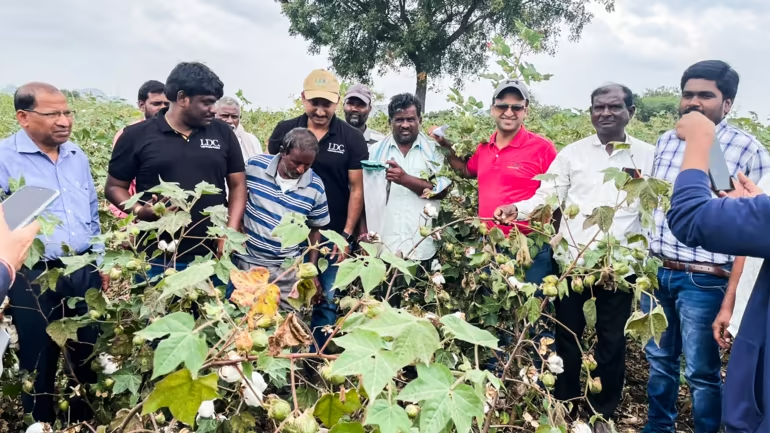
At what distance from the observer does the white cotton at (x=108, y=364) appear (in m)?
1.62

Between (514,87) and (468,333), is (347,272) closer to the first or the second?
(468,333)

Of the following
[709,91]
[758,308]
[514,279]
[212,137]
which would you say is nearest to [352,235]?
[212,137]

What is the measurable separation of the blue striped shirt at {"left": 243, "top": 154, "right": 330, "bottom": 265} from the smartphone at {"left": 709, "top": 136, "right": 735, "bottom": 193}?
172cm

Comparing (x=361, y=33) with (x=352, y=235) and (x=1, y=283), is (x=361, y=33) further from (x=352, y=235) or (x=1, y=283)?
(x=1, y=283)

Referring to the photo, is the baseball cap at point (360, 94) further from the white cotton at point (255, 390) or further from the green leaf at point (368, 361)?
the green leaf at point (368, 361)

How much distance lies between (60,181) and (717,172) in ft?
7.80

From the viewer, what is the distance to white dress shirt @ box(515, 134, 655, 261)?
247 cm

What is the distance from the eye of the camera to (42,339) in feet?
7.22

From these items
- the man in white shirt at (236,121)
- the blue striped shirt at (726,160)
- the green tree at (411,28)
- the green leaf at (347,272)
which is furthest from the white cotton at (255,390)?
the green tree at (411,28)

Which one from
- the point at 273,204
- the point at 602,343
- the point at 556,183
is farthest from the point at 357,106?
the point at 602,343

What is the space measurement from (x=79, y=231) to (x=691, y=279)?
99.3 inches

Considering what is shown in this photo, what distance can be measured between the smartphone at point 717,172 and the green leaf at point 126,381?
66.1 inches

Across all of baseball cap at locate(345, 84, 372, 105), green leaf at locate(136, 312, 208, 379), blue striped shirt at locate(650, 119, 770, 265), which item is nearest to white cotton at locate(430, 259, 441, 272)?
blue striped shirt at locate(650, 119, 770, 265)

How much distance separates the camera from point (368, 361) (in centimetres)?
85
